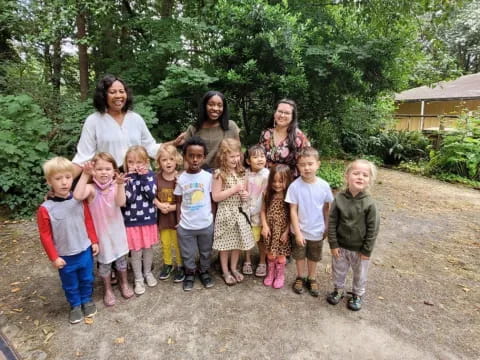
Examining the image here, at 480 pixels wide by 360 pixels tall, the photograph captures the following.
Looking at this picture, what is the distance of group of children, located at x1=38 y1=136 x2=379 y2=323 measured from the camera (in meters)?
2.26

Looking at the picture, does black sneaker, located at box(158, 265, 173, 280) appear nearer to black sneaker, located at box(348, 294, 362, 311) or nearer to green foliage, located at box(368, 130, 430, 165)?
black sneaker, located at box(348, 294, 362, 311)

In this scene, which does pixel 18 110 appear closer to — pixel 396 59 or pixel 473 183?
pixel 396 59

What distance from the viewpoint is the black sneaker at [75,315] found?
7.62 ft

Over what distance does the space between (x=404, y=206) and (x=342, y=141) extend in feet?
17.6

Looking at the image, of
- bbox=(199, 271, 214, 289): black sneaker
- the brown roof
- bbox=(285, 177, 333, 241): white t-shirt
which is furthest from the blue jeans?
the brown roof

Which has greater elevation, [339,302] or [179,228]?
[179,228]

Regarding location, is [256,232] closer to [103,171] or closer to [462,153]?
[103,171]

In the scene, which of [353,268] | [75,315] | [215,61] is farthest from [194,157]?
[215,61]

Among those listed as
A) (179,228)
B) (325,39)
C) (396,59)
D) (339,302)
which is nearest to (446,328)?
(339,302)

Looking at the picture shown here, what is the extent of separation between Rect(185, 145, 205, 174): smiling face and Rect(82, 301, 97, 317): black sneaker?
4.61ft

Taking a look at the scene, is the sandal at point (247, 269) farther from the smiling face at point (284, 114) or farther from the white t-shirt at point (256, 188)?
the smiling face at point (284, 114)

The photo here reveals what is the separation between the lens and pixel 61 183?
2086 mm

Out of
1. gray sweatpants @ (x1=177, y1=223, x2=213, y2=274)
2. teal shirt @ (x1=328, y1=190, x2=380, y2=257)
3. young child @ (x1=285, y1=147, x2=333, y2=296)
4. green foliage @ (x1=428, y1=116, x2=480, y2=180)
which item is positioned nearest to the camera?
teal shirt @ (x1=328, y1=190, x2=380, y2=257)

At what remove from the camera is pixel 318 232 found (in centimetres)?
260
